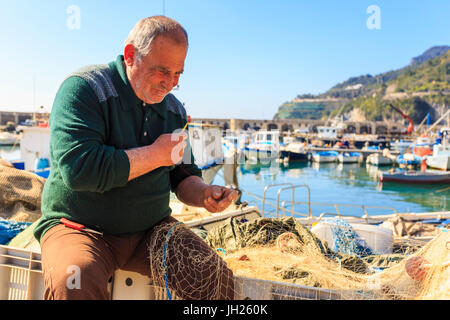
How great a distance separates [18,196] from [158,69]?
2.99m

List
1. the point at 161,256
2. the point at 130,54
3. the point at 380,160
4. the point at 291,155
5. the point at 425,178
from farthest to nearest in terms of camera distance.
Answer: the point at 291,155, the point at 380,160, the point at 425,178, the point at 161,256, the point at 130,54

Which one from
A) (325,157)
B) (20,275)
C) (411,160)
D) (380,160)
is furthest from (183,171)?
(325,157)

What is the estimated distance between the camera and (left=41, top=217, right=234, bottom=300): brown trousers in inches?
68.1

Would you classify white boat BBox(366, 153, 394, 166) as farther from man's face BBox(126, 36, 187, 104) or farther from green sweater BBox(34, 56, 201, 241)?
man's face BBox(126, 36, 187, 104)

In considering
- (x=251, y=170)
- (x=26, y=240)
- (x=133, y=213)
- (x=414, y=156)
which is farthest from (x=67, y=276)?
(x=414, y=156)

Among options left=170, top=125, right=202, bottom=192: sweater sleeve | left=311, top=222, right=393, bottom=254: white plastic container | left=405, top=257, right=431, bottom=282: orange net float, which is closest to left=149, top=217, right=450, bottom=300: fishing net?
left=405, top=257, right=431, bottom=282: orange net float

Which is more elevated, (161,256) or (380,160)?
(161,256)

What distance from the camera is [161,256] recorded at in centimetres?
197

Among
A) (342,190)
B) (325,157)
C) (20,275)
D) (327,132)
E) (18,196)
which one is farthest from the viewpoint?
(327,132)

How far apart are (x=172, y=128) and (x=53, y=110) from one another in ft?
2.32

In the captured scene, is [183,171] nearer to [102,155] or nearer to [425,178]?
[102,155]

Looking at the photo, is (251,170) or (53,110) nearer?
(53,110)

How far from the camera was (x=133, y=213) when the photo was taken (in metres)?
1.95
